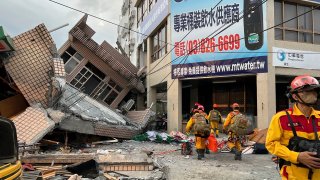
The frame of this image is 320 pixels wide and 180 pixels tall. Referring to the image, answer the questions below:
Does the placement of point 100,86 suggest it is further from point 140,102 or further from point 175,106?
point 175,106

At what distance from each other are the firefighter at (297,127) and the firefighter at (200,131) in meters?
7.12

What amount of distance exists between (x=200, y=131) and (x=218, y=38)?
7743 millimetres

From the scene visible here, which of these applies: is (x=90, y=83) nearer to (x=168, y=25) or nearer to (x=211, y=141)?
(x=168, y=25)

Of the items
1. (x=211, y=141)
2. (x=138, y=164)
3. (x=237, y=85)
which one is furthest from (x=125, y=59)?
(x=138, y=164)

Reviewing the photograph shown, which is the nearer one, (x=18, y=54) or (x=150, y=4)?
(x=18, y=54)

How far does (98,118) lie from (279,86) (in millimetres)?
10721

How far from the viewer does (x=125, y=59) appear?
2342cm

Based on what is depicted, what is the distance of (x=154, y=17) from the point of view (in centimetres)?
2236

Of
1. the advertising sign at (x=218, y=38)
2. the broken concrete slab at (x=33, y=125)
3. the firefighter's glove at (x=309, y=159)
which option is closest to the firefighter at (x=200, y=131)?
the broken concrete slab at (x=33, y=125)

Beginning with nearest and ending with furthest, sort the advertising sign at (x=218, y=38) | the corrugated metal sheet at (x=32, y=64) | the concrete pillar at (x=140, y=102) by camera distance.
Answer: the corrugated metal sheet at (x=32, y=64)
the advertising sign at (x=218, y=38)
the concrete pillar at (x=140, y=102)

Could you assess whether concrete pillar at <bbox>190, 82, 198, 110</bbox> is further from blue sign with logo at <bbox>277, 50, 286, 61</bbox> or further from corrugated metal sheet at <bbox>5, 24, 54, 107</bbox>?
corrugated metal sheet at <bbox>5, 24, 54, 107</bbox>

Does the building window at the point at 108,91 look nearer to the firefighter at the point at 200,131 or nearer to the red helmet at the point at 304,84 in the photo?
the firefighter at the point at 200,131

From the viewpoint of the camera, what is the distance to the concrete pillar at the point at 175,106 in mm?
18594

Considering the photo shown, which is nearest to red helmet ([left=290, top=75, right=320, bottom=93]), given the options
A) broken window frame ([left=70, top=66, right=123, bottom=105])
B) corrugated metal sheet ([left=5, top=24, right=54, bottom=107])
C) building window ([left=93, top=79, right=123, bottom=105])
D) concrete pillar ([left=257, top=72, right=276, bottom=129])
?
corrugated metal sheet ([left=5, top=24, right=54, bottom=107])
